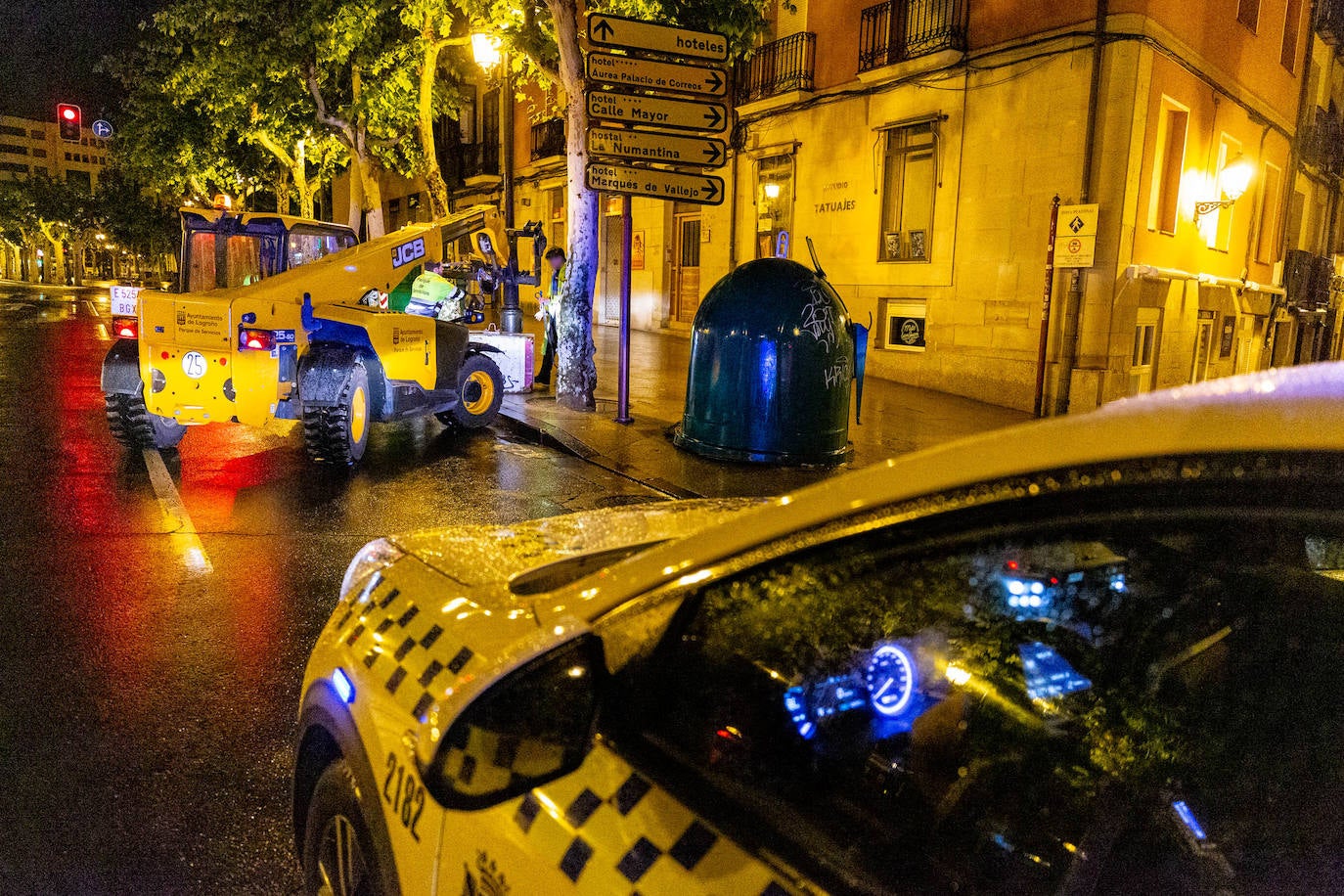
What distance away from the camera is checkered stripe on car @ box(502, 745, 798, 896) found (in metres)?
1.23

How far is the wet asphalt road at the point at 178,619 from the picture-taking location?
2.77 m

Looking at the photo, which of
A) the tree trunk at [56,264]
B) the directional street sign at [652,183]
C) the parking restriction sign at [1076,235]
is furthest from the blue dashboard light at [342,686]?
the tree trunk at [56,264]

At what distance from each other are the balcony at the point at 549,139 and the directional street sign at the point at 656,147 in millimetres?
17629

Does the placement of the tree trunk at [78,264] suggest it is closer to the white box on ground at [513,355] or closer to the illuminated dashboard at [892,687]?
the white box on ground at [513,355]

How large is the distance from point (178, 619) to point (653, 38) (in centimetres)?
751

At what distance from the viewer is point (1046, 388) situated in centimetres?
1359

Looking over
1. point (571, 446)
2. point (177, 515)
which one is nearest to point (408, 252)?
point (571, 446)

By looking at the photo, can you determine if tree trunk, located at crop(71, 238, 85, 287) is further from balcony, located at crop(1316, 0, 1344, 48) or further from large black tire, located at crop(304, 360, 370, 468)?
balcony, located at crop(1316, 0, 1344, 48)

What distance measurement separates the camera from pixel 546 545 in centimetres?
Result: 238

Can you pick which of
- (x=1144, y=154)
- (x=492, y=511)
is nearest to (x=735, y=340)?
(x=492, y=511)

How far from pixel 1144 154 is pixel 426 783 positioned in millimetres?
14676

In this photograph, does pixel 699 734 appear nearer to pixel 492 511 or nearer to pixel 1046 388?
pixel 492 511

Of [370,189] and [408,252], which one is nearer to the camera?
[408,252]

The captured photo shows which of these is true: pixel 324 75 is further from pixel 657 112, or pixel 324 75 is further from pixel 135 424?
pixel 135 424
